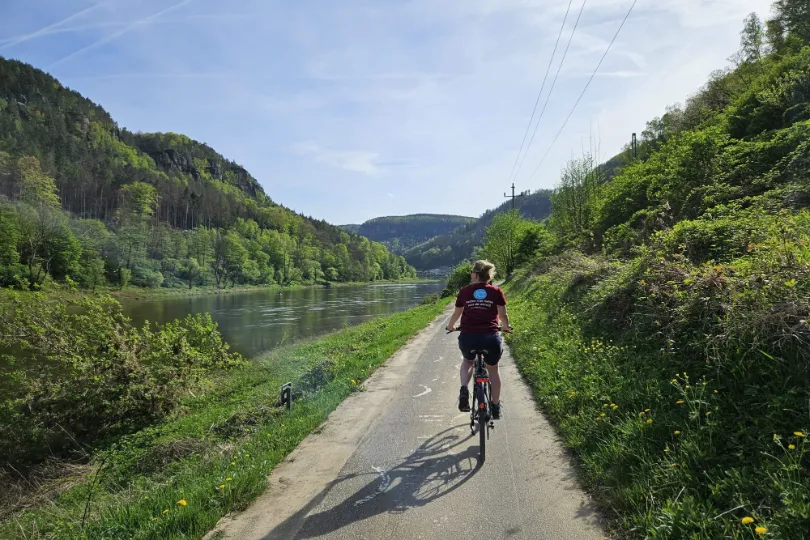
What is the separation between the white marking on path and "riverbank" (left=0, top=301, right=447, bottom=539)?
1.09 meters

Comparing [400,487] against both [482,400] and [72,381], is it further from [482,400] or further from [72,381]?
[72,381]

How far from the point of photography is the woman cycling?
5395 millimetres

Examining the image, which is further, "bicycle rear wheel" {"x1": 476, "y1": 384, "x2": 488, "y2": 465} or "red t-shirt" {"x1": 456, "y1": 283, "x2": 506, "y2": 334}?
"red t-shirt" {"x1": 456, "y1": 283, "x2": 506, "y2": 334}

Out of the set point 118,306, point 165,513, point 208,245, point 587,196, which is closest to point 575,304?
point 165,513

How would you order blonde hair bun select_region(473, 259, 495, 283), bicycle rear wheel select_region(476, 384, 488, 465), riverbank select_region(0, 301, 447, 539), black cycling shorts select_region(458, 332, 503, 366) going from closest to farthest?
riverbank select_region(0, 301, 447, 539) < bicycle rear wheel select_region(476, 384, 488, 465) < black cycling shorts select_region(458, 332, 503, 366) < blonde hair bun select_region(473, 259, 495, 283)

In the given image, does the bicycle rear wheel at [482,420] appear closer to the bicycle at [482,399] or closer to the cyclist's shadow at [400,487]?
the bicycle at [482,399]

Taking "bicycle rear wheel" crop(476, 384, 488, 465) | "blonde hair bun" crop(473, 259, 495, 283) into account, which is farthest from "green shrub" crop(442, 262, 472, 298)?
"bicycle rear wheel" crop(476, 384, 488, 465)

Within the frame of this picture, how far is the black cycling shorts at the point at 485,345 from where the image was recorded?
5.36 metres

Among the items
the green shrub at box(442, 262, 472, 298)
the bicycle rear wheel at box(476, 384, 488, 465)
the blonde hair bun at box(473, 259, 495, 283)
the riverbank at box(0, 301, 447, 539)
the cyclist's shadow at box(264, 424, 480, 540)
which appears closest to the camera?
the cyclist's shadow at box(264, 424, 480, 540)

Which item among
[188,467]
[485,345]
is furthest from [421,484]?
[188,467]

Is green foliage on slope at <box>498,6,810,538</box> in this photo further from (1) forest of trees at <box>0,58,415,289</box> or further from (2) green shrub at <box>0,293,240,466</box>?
(1) forest of trees at <box>0,58,415,289</box>

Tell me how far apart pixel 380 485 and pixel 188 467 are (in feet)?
10.3

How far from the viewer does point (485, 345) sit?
5355 mm

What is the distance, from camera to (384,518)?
12.4 ft
